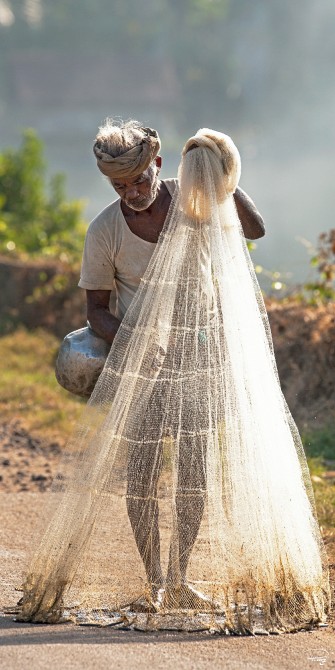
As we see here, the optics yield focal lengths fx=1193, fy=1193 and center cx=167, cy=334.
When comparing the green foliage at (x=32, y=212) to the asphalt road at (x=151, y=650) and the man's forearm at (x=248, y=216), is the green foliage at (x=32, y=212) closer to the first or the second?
the man's forearm at (x=248, y=216)

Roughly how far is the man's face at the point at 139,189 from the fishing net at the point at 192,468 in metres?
0.12

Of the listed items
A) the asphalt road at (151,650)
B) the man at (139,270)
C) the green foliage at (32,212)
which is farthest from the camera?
the green foliage at (32,212)

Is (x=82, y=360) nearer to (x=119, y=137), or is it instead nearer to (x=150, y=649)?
(x=119, y=137)

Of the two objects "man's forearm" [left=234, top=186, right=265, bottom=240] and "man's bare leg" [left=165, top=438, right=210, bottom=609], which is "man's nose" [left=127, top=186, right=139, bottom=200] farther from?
"man's bare leg" [left=165, top=438, right=210, bottom=609]

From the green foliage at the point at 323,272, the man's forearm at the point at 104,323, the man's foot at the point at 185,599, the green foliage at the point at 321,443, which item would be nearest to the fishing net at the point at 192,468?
the man's foot at the point at 185,599

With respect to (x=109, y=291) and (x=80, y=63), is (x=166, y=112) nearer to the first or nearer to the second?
(x=80, y=63)

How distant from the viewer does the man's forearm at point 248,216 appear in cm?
456

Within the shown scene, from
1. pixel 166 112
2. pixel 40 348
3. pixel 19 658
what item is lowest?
pixel 19 658

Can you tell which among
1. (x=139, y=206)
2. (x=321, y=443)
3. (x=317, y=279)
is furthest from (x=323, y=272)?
(x=139, y=206)

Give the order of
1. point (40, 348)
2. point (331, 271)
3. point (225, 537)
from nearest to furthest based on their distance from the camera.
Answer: point (225, 537) → point (331, 271) → point (40, 348)

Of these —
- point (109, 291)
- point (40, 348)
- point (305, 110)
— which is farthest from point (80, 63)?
point (109, 291)

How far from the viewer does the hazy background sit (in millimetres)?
60938

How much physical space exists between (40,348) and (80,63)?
67341 mm

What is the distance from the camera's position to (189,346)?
4.36m
